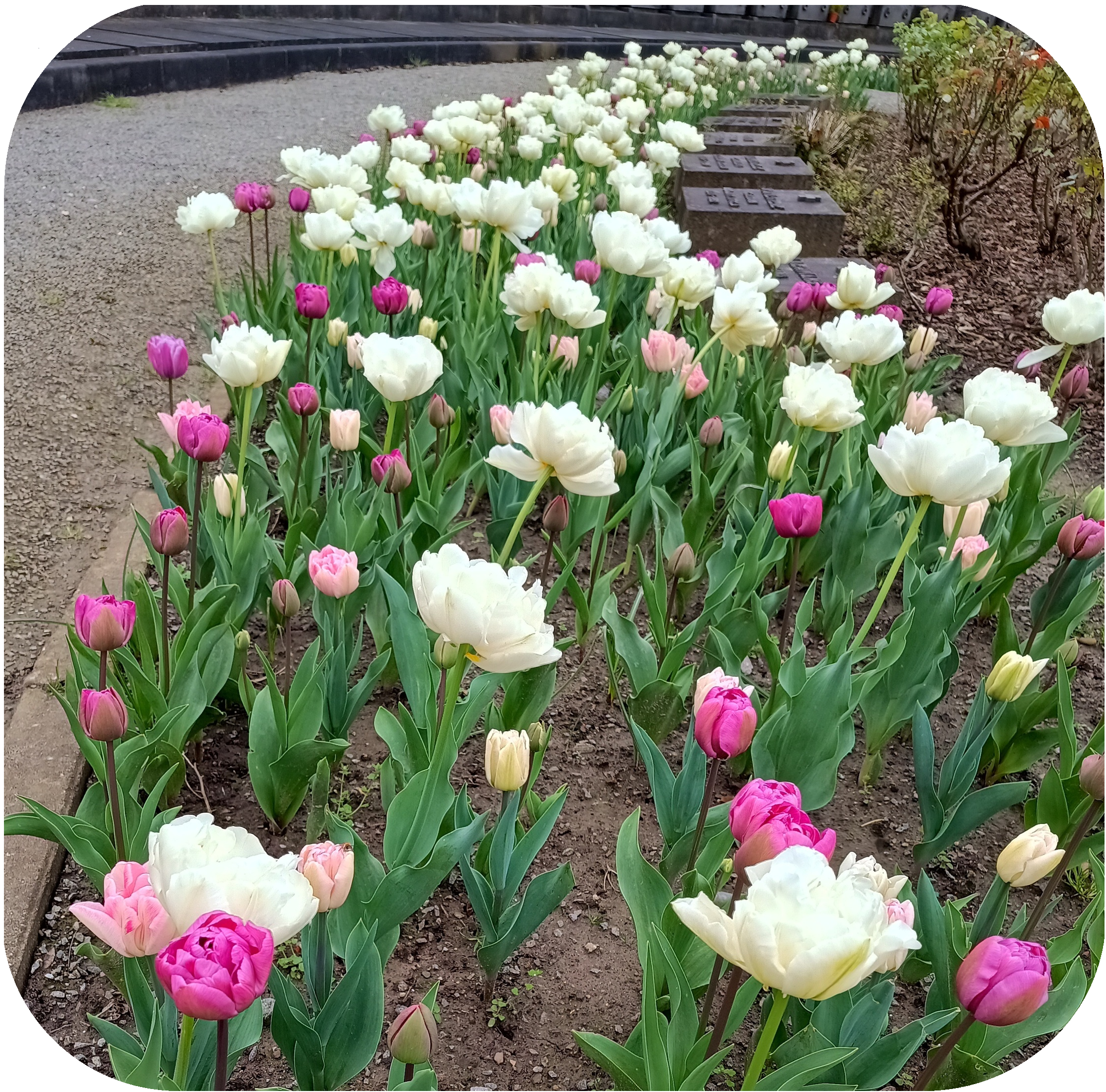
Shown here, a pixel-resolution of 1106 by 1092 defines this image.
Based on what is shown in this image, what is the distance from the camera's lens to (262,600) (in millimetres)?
1883

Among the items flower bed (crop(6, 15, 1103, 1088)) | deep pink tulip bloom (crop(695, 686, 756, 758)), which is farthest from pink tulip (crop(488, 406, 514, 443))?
deep pink tulip bloom (crop(695, 686, 756, 758))

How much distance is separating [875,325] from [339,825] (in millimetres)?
1494

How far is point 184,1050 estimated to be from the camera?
82cm

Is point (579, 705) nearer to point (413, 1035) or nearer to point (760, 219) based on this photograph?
point (413, 1035)

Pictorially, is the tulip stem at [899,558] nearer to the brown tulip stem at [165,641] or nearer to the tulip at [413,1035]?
the tulip at [413,1035]

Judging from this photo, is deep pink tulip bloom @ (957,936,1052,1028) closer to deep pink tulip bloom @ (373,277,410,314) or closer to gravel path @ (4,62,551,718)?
gravel path @ (4,62,551,718)

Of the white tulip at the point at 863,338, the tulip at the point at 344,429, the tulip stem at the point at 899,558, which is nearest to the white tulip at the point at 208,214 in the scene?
the tulip at the point at 344,429

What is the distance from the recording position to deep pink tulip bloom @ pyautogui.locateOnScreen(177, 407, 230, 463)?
57.9 inches

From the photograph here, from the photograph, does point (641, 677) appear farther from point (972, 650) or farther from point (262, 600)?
point (972, 650)

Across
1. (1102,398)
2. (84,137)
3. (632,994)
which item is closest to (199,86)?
(84,137)

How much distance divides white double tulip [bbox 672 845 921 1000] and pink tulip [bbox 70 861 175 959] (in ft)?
1.49

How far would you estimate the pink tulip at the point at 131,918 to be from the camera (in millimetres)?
787

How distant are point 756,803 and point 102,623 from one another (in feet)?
2.48

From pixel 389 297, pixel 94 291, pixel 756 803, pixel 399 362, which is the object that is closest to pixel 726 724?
pixel 756 803
